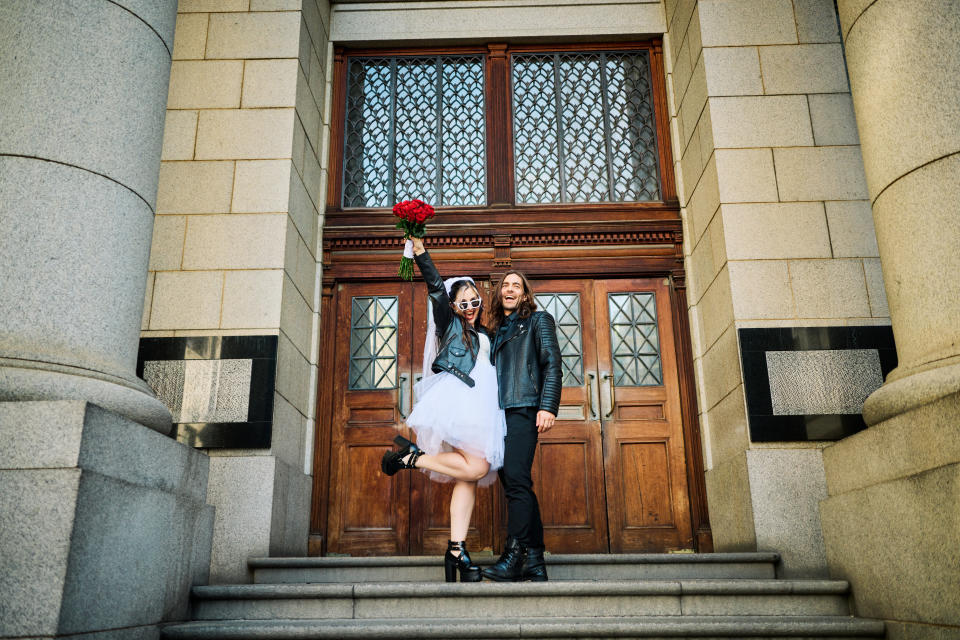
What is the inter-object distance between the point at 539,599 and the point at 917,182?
3.12 m

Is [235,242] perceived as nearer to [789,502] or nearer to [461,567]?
[461,567]

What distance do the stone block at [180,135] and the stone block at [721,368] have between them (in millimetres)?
4841

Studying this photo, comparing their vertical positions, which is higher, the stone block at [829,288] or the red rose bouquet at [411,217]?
the red rose bouquet at [411,217]

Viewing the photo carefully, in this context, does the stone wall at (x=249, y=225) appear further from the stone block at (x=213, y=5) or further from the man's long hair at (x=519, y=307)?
the man's long hair at (x=519, y=307)

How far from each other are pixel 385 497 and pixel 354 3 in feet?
17.1

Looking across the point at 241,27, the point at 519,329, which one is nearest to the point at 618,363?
the point at 519,329

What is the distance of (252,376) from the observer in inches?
226

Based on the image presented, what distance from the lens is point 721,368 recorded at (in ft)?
20.2

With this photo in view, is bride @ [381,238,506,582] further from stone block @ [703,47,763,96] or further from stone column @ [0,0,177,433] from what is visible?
stone block @ [703,47,763,96]

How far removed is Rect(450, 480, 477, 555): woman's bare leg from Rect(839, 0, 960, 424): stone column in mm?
2468

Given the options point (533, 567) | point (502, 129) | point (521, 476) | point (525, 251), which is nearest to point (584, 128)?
point (502, 129)

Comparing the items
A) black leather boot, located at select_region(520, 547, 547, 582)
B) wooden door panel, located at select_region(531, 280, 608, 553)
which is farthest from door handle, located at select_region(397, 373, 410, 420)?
black leather boot, located at select_region(520, 547, 547, 582)

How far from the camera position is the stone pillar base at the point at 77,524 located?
3.01 meters

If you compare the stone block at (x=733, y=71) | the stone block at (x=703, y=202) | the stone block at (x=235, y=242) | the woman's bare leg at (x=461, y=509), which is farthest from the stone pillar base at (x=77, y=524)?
the stone block at (x=733, y=71)
